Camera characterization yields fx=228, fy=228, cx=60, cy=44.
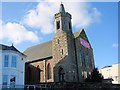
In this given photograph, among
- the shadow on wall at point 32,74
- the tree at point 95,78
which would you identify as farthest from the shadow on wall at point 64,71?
the shadow on wall at point 32,74

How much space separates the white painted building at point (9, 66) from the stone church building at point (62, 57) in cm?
1588

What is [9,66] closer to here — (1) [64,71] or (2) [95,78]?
(1) [64,71]

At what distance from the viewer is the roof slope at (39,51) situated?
5188cm

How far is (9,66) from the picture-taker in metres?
30.0

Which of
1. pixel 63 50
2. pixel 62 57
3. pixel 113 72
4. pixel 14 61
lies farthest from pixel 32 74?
pixel 113 72

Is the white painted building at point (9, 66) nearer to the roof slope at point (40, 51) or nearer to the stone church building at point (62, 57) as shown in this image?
the stone church building at point (62, 57)

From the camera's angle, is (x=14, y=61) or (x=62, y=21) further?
(x=62, y=21)

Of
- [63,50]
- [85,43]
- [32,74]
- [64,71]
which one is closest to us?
[64,71]

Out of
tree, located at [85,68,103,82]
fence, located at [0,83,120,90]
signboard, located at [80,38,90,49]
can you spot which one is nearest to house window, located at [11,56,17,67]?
fence, located at [0,83,120,90]

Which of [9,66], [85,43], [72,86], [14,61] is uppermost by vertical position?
[85,43]

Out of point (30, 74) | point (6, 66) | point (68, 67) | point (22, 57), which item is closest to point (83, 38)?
point (68, 67)

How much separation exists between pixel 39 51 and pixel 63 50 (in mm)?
→ 8886

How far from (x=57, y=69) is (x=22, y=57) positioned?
1614 centimetres

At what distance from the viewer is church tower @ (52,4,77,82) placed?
1831 inches
